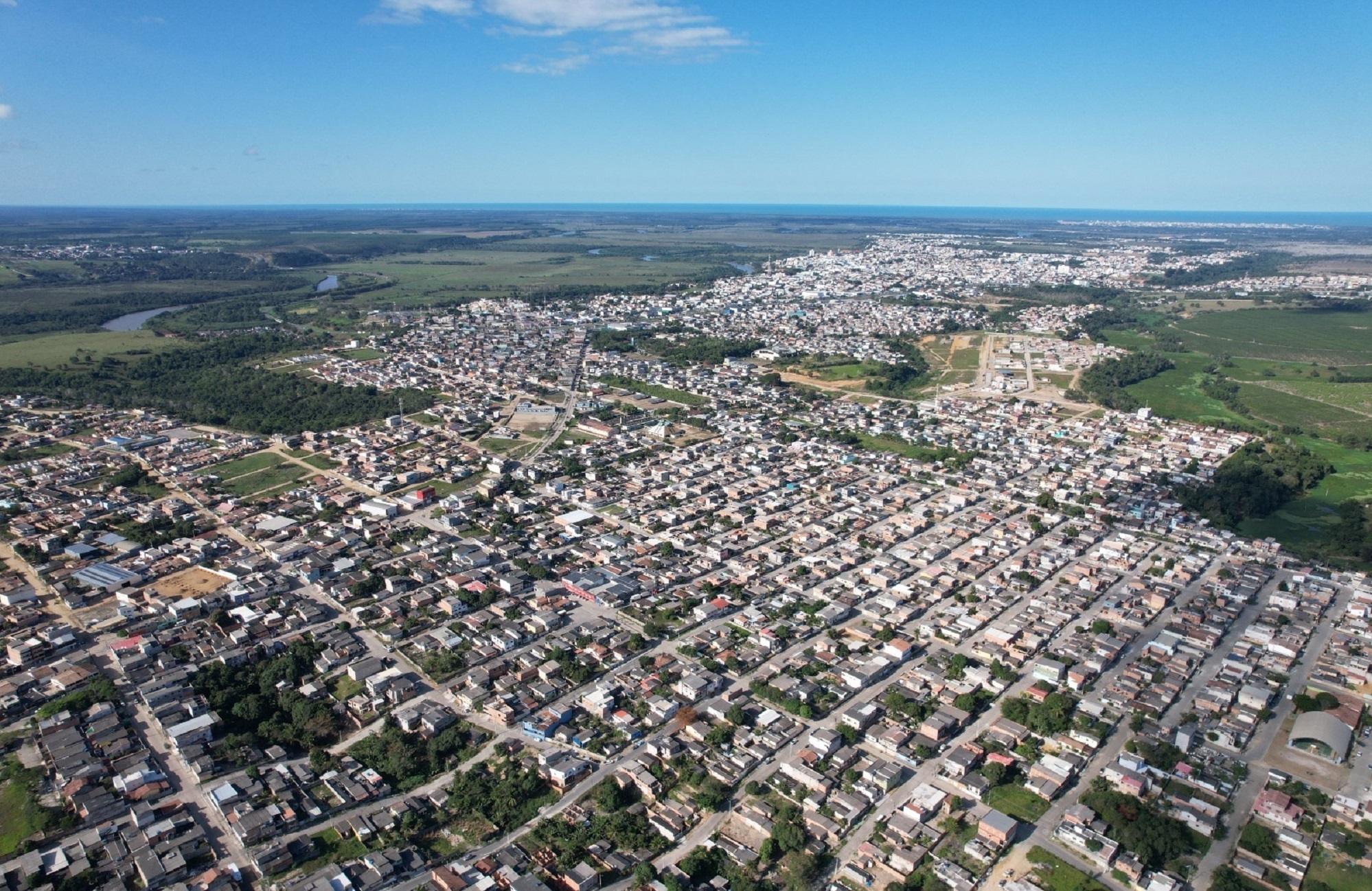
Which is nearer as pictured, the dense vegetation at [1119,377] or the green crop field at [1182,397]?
the green crop field at [1182,397]

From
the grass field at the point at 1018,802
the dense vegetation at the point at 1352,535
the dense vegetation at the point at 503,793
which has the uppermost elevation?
the dense vegetation at the point at 1352,535

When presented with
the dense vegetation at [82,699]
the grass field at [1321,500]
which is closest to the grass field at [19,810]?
the dense vegetation at [82,699]

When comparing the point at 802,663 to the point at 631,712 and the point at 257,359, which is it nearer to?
the point at 631,712

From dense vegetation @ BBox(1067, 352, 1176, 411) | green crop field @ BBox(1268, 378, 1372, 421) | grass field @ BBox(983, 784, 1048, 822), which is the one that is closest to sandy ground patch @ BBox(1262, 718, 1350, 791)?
grass field @ BBox(983, 784, 1048, 822)

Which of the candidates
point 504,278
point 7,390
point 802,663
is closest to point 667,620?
point 802,663

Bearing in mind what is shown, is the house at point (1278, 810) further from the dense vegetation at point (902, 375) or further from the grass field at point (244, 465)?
the grass field at point (244, 465)

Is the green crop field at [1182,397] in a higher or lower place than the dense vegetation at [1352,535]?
higher

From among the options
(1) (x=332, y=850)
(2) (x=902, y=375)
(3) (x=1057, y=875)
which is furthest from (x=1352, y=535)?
(1) (x=332, y=850)
